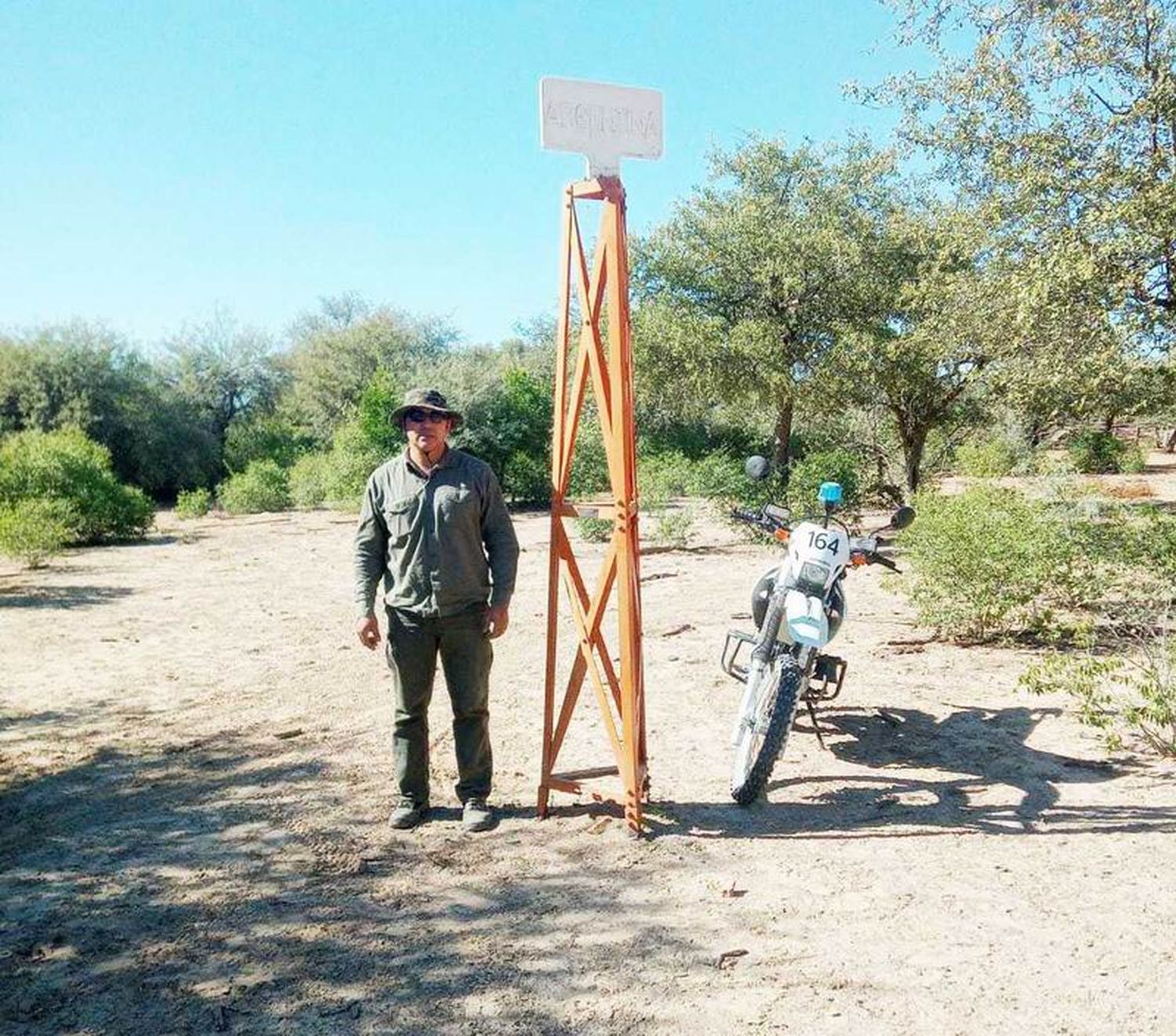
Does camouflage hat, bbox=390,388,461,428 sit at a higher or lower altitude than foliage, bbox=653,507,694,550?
higher

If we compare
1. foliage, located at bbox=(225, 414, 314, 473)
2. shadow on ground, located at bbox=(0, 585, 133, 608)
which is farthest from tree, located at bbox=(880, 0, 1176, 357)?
foliage, located at bbox=(225, 414, 314, 473)

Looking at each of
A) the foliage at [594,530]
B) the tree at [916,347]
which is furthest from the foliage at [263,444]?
the tree at [916,347]

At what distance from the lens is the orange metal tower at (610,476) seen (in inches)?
154

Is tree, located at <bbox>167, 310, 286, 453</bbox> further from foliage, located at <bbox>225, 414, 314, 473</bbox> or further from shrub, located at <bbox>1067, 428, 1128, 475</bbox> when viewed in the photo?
shrub, located at <bbox>1067, 428, 1128, 475</bbox>

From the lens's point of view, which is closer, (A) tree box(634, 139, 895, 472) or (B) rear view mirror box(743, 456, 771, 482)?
(B) rear view mirror box(743, 456, 771, 482)

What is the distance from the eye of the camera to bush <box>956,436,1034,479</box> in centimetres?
1684

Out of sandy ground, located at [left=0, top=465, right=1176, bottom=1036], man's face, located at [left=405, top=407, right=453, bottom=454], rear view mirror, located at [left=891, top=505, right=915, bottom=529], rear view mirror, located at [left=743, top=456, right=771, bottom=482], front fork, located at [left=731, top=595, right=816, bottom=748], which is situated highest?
man's face, located at [left=405, top=407, right=453, bottom=454]

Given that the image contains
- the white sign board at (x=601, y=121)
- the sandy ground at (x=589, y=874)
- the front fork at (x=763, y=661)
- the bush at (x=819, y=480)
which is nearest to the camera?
the sandy ground at (x=589, y=874)

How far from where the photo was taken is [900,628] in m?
7.86

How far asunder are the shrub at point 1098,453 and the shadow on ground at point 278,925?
1074 inches

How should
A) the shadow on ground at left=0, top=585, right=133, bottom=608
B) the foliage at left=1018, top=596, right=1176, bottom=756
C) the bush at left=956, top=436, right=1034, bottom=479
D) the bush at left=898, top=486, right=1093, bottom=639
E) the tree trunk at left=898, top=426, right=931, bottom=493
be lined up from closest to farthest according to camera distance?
the foliage at left=1018, top=596, right=1176, bottom=756 → the bush at left=898, top=486, right=1093, bottom=639 → the shadow on ground at left=0, top=585, right=133, bottom=608 → the tree trunk at left=898, top=426, right=931, bottom=493 → the bush at left=956, top=436, right=1034, bottom=479

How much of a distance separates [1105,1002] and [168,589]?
36.6ft

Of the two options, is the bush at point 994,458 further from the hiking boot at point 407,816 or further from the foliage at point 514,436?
the hiking boot at point 407,816

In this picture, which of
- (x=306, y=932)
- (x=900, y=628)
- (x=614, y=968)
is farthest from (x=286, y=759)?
(x=900, y=628)
